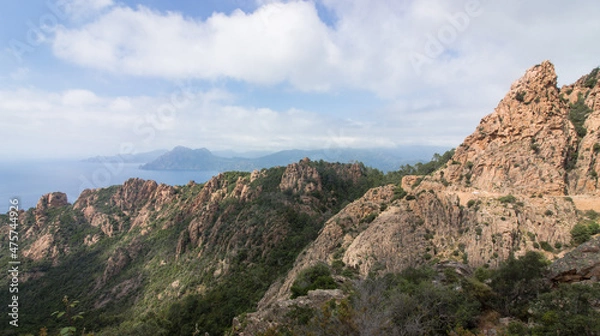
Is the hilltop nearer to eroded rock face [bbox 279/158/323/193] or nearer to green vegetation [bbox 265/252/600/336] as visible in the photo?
green vegetation [bbox 265/252/600/336]

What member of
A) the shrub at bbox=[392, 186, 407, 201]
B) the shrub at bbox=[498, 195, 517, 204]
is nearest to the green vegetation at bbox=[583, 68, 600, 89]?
the shrub at bbox=[498, 195, 517, 204]

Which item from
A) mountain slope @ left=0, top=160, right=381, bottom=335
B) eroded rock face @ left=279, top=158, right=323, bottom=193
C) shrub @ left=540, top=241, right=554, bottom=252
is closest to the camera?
shrub @ left=540, top=241, right=554, bottom=252

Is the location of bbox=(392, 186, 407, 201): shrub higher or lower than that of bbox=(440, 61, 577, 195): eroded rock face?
lower

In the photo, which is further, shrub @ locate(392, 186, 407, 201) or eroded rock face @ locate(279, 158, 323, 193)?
eroded rock face @ locate(279, 158, 323, 193)

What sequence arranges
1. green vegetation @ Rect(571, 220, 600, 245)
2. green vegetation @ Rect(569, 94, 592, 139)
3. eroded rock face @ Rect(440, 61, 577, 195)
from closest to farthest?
1. green vegetation @ Rect(571, 220, 600, 245)
2. eroded rock face @ Rect(440, 61, 577, 195)
3. green vegetation @ Rect(569, 94, 592, 139)

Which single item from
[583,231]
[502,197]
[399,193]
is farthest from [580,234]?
[399,193]

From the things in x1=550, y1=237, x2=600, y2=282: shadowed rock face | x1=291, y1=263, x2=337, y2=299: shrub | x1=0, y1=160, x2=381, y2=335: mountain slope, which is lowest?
x1=0, y1=160, x2=381, y2=335: mountain slope

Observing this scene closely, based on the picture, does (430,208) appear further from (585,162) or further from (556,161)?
(585,162)

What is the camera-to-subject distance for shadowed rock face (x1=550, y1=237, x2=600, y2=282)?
531 inches

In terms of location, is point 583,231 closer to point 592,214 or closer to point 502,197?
point 592,214

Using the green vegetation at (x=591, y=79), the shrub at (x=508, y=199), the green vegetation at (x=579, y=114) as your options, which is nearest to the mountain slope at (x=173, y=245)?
the shrub at (x=508, y=199)

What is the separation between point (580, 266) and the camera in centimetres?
1378

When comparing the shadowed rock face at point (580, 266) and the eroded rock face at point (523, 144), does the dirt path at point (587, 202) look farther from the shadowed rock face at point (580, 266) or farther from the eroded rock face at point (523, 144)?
the shadowed rock face at point (580, 266)

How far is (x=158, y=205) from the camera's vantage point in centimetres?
8375
